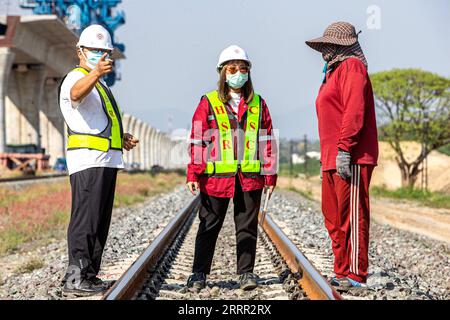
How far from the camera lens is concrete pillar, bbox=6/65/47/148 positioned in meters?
45.5

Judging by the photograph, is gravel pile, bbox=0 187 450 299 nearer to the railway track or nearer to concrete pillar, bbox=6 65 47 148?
the railway track

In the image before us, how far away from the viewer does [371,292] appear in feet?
18.8

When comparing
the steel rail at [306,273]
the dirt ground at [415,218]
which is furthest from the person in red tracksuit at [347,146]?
the dirt ground at [415,218]

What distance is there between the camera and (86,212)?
5695mm

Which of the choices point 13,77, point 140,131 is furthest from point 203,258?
point 140,131

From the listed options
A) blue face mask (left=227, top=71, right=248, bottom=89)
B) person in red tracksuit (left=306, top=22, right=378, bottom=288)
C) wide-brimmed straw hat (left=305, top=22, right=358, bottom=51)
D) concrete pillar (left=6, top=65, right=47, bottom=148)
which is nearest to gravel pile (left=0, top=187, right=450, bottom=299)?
person in red tracksuit (left=306, top=22, right=378, bottom=288)

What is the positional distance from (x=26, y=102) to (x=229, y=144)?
4203cm

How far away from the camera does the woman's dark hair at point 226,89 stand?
603 cm

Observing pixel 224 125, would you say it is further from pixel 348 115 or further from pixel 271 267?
pixel 271 267

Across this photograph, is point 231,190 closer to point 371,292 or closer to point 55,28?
point 371,292

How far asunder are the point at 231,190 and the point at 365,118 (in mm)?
1226

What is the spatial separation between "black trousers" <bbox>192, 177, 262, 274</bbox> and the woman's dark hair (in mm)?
679

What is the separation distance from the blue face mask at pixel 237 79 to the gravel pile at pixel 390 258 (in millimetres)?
1891
